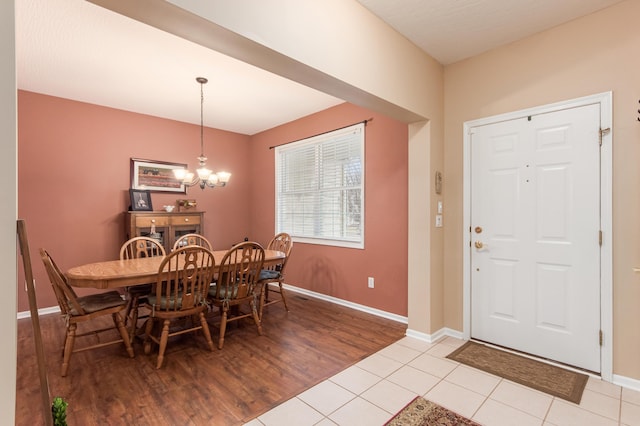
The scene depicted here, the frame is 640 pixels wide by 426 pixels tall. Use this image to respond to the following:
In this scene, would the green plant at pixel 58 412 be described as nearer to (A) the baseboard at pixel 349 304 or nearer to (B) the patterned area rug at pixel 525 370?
(B) the patterned area rug at pixel 525 370

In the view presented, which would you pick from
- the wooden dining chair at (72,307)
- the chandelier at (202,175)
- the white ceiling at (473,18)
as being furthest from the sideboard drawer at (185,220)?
the white ceiling at (473,18)

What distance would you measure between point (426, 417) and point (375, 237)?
6.79 feet

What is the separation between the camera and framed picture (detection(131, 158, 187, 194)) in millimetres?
4348

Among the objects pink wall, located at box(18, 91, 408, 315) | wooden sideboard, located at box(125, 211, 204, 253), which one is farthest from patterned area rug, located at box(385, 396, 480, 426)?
wooden sideboard, located at box(125, 211, 204, 253)

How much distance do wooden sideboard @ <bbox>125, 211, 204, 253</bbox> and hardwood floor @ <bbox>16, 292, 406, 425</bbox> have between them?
4.45 ft

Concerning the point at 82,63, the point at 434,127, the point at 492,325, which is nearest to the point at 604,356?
the point at 492,325

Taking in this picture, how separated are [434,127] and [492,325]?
1949mm

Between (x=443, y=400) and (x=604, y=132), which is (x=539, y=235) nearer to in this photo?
(x=604, y=132)

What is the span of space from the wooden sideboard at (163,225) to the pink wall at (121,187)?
44 centimetres

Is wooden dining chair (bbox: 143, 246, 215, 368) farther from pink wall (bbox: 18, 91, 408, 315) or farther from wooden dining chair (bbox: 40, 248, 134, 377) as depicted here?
pink wall (bbox: 18, 91, 408, 315)

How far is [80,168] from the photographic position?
3922 mm

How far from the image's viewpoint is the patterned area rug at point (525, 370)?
2.10 meters

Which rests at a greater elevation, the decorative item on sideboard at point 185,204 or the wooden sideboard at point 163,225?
the decorative item on sideboard at point 185,204

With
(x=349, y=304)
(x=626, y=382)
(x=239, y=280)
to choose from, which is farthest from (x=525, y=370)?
(x=239, y=280)
